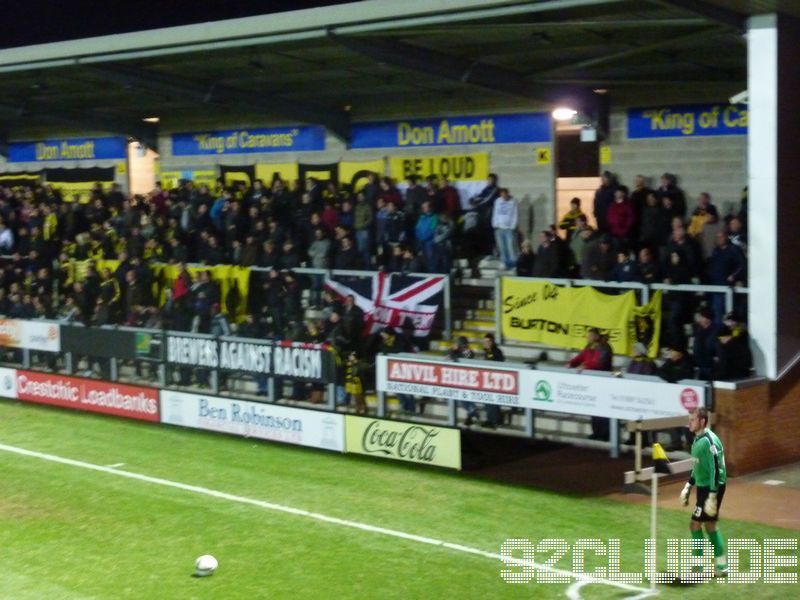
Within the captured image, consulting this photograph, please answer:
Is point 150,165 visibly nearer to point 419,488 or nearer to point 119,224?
point 119,224

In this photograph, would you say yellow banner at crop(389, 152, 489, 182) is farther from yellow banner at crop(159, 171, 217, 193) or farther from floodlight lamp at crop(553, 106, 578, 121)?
yellow banner at crop(159, 171, 217, 193)

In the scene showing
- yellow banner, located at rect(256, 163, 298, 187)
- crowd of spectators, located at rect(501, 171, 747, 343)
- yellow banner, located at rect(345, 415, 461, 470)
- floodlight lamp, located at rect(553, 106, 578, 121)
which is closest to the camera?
yellow banner, located at rect(345, 415, 461, 470)

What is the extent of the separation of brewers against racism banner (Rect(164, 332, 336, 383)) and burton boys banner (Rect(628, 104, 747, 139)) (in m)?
7.14

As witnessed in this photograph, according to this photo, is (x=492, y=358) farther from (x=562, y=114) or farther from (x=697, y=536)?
(x=697, y=536)

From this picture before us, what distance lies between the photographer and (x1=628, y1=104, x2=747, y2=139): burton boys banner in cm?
1988

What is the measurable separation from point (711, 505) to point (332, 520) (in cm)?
460

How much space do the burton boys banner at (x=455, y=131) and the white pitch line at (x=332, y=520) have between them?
10511mm

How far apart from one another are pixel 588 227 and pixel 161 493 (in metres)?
8.14

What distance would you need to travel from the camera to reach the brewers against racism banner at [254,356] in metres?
18.6

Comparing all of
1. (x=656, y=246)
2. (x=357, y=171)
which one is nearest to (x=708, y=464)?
(x=656, y=246)

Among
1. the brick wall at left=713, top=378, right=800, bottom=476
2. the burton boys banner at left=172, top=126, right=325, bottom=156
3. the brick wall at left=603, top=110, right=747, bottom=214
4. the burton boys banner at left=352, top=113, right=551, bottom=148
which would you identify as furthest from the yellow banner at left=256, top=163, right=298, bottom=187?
the brick wall at left=713, top=378, right=800, bottom=476

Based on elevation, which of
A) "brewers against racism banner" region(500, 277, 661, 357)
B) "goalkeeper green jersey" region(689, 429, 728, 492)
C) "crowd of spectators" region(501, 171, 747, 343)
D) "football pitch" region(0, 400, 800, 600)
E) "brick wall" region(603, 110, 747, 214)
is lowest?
"football pitch" region(0, 400, 800, 600)

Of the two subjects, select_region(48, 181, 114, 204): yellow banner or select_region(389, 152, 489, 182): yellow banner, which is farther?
select_region(48, 181, 114, 204): yellow banner

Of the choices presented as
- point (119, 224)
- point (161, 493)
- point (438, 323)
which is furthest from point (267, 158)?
point (161, 493)
